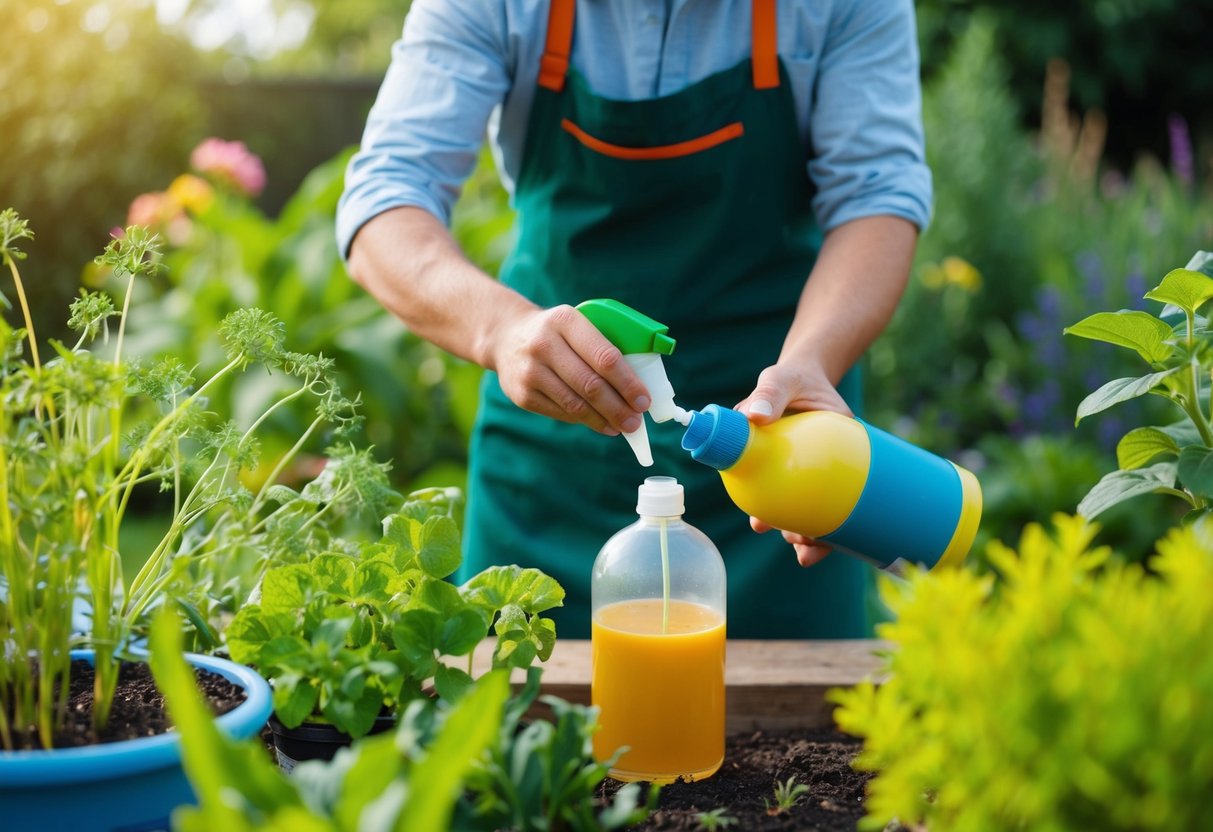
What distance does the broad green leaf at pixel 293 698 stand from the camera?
89 centimetres

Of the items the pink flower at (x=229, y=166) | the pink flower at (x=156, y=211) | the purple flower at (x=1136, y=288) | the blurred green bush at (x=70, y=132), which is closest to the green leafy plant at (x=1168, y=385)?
the purple flower at (x=1136, y=288)

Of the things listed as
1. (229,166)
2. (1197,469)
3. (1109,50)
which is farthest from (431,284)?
(1109,50)

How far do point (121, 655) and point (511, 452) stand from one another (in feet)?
3.29

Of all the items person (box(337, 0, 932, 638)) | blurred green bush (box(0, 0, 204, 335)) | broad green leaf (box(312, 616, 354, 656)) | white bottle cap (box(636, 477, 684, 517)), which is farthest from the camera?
blurred green bush (box(0, 0, 204, 335))

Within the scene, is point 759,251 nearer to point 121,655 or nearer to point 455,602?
point 455,602

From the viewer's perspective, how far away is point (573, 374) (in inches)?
44.7

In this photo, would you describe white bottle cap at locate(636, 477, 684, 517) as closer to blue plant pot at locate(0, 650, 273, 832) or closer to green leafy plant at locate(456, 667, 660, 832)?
green leafy plant at locate(456, 667, 660, 832)

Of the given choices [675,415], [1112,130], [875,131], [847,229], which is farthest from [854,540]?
[1112,130]

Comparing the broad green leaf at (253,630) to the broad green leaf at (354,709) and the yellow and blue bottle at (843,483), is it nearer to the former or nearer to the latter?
the broad green leaf at (354,709)

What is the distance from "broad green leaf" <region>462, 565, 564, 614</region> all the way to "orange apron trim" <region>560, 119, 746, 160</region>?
822 mm

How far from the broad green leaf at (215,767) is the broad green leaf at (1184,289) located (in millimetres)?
734

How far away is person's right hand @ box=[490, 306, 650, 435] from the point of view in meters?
1.12

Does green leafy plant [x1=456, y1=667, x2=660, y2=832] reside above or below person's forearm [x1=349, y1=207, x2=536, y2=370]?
below

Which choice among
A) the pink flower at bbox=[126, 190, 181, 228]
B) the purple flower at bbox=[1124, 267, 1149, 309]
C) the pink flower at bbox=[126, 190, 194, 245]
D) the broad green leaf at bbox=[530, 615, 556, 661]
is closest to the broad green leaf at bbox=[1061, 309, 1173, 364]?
the broad green leaf at bbox=[530, 615, 556, 661]
